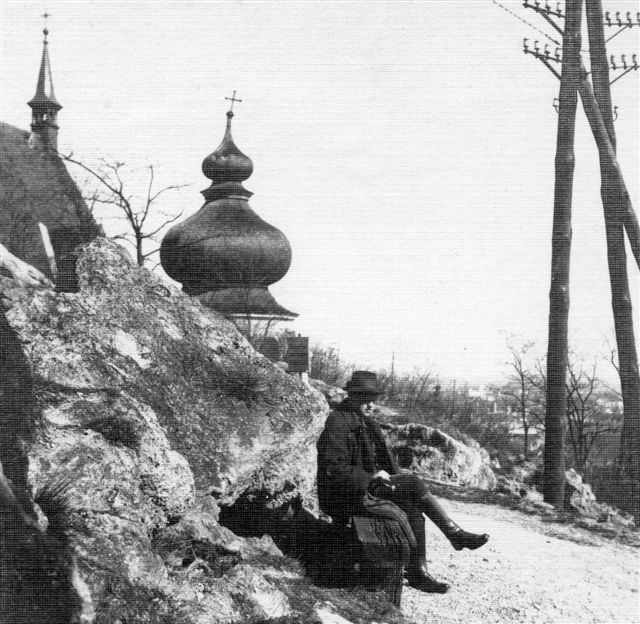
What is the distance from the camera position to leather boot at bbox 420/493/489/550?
6.17 meters

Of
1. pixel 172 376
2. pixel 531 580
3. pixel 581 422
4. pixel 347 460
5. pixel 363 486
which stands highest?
pixel 172 376

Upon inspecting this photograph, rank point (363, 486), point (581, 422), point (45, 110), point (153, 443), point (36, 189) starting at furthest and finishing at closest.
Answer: point (45, 110), point (36, 189), point (581, 422), point (363, 486), point (153, 443)

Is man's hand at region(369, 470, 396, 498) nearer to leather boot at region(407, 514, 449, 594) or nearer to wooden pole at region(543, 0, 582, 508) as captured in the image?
leather boot at region(407, 514, 449, 594)

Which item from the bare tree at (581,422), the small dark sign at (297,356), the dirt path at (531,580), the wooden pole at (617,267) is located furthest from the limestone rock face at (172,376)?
the bare tree at (581,422)

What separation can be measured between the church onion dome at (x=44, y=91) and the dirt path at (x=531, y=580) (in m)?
51.9

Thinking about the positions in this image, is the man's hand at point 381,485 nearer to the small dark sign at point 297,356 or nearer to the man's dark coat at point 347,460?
the man's dark coat at point 347,460

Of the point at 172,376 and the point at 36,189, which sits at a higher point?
the point at 36,189

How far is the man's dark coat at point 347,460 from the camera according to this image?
Result: 20.2 ft

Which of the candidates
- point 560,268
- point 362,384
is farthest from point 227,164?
point 362,384

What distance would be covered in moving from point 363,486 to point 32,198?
33108 millimetres

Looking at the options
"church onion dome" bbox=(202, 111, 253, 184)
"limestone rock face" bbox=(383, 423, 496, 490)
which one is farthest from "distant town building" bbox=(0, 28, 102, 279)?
"limestone rock face" bbox=(383, 423, 496, 490)

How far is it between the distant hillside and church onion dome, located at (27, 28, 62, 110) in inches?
304

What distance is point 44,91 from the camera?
55625 millimetres

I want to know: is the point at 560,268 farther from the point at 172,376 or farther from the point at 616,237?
the point at 172,376
